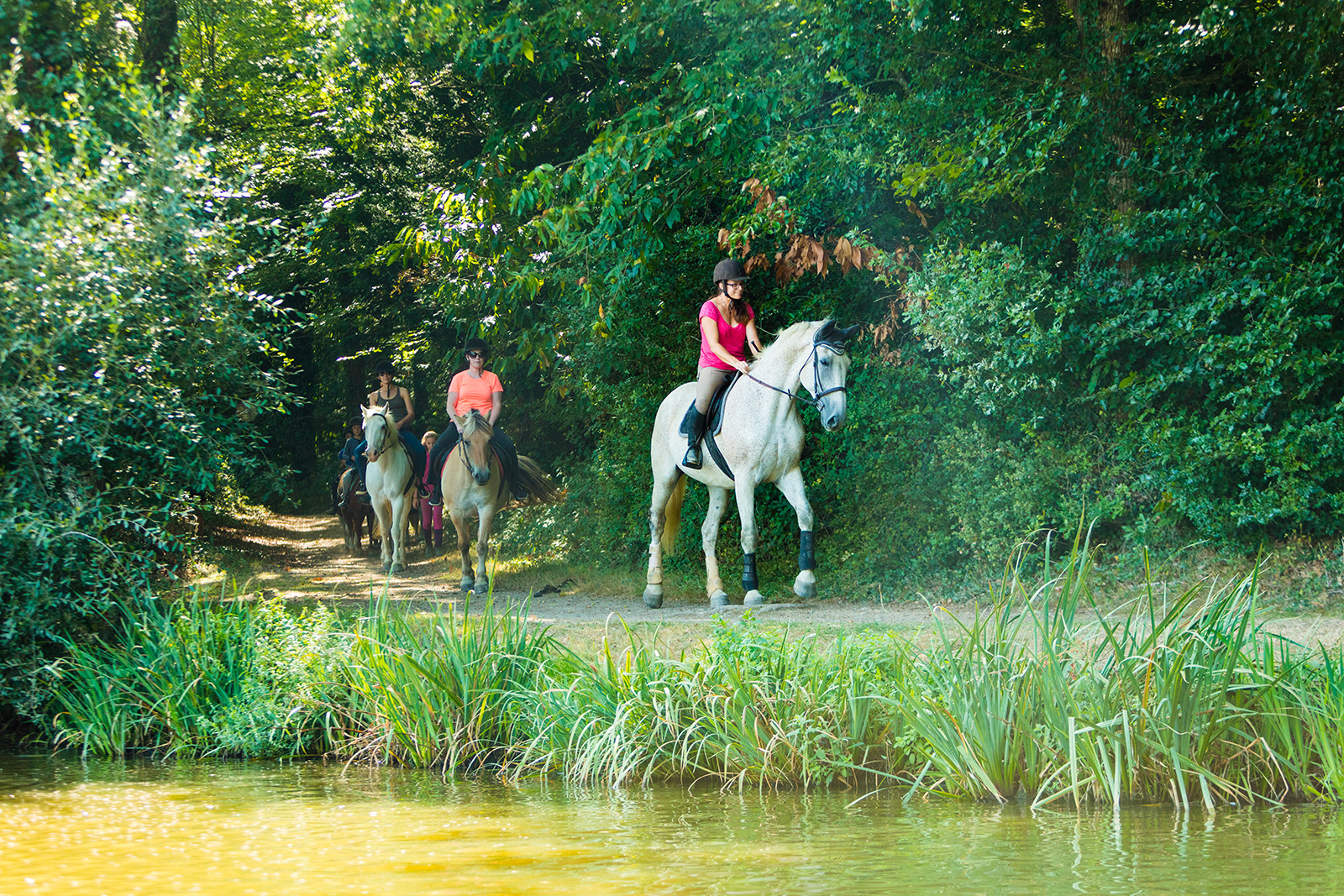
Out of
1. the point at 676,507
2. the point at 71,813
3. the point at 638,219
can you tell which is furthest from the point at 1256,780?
the point at 638,219

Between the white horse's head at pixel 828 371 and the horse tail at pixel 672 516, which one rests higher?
the white horse's head at pixel 828 371

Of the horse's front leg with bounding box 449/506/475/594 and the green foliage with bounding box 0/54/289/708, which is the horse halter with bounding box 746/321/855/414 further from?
the horse's front leg with bounding box 449/506/475/594

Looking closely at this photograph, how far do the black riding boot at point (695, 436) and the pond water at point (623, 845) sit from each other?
4523 millimetres

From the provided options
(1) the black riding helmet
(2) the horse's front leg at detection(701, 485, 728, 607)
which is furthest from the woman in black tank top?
(1) the black riding helmet

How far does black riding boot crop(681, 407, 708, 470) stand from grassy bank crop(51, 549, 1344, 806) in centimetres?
279

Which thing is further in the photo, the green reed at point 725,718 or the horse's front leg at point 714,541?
the horse's front leg at point 714,541

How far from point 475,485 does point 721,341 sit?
397 centimetres

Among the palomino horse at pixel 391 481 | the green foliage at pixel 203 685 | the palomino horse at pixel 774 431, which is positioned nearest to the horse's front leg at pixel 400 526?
the palomino horse at pixel 391 481

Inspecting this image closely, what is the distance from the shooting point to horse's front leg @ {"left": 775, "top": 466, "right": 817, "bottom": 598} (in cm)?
981

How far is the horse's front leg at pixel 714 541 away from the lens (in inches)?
403

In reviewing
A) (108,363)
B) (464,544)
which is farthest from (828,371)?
(108,363)

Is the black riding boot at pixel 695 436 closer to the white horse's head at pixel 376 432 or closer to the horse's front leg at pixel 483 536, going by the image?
the horse's front leg at pixel 483 536

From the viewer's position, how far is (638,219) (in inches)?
443

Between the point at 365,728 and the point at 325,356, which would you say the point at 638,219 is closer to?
the point at 365,728
